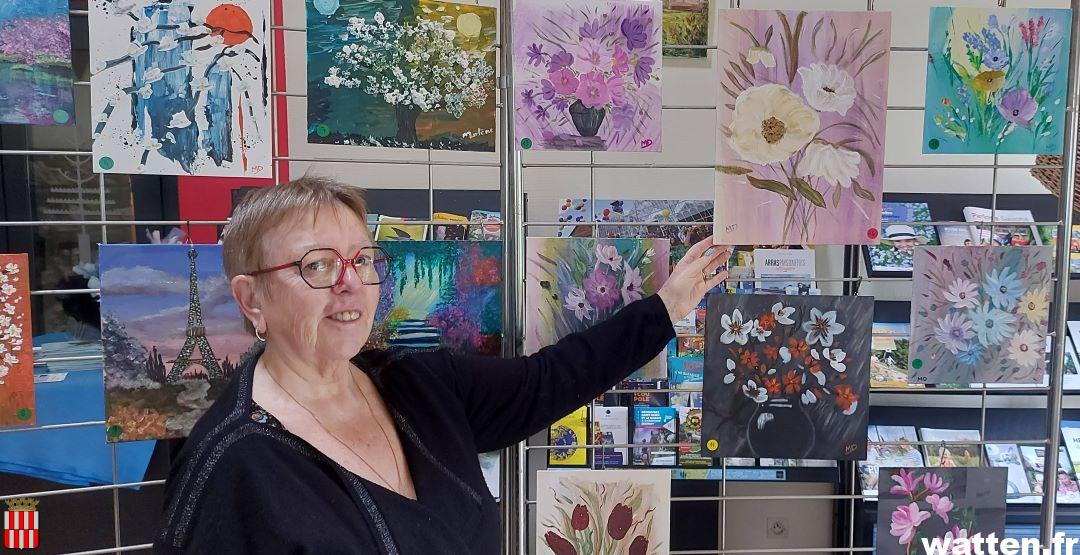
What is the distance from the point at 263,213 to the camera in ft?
3.93

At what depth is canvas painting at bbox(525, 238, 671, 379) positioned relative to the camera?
159 centimetres

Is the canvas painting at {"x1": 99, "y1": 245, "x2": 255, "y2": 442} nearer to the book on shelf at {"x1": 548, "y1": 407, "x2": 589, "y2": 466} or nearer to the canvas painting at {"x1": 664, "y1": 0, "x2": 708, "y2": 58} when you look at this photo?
the book on shelf at {"x1": 548, "y1": 407, "x2": 589, "y2": 466}

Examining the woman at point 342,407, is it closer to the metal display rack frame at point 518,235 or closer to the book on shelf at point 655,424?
the metal display rack frame at point 518,235

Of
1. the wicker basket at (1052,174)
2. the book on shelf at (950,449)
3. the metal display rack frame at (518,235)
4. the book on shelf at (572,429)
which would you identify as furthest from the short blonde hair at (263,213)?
the book on shelf at (950,449)

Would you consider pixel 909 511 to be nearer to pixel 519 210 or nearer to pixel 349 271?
pixel 519 210

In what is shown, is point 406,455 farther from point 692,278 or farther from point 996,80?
point 996,80

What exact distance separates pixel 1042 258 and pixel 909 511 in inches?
26.0

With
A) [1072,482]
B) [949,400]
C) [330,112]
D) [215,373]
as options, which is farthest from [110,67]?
[1072,482]

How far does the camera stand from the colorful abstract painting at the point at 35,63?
1351mm

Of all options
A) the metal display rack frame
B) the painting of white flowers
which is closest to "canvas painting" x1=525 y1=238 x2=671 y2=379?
the metal display rack frame

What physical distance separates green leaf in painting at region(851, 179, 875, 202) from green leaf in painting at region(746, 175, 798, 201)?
0.44 feet

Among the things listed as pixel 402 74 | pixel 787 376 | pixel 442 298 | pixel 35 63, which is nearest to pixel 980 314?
pixel 787 376

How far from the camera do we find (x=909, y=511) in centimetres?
170

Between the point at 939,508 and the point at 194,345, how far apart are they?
5.68 ft
